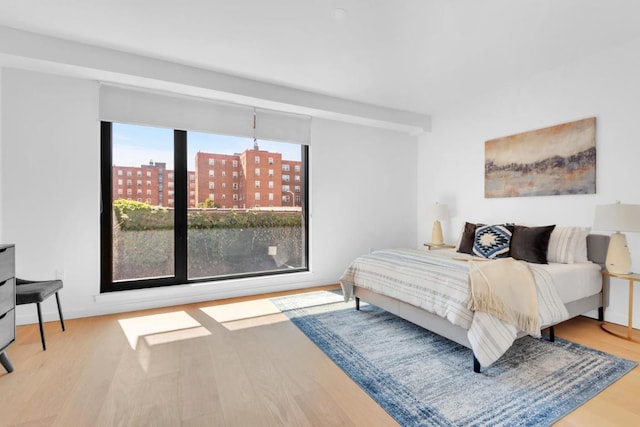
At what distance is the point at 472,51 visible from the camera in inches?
116

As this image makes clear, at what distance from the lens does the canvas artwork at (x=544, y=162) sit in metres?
3.12

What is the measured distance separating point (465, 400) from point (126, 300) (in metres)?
3.36

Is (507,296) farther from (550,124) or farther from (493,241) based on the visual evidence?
(550,124)

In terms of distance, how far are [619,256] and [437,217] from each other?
2021 mm

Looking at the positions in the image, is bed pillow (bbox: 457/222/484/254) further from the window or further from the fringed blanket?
the window

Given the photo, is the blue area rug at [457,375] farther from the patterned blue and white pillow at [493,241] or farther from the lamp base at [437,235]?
the lamp base at [437,235]

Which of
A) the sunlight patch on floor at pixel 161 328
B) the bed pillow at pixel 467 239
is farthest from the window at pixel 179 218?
the bed pillow at pixel 467 239

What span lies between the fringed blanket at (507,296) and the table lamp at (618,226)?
928mm

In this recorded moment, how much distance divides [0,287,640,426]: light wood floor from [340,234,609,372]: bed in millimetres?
450

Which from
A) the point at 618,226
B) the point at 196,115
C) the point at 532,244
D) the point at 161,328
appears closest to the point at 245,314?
the point at 161,328

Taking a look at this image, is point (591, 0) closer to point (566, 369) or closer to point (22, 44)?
point (566, 369)

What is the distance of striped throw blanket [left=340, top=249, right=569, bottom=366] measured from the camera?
6.61 feet

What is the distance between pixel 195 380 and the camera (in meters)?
2.00

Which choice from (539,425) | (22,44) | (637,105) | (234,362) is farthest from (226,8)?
(637,105)
